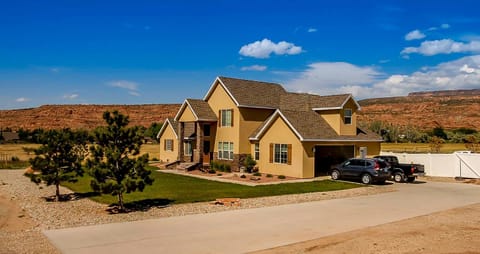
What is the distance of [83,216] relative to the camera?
15.6 m

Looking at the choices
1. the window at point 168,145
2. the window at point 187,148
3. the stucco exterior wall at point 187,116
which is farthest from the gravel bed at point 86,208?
the window at point 168,145

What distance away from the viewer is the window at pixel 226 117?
115 ft

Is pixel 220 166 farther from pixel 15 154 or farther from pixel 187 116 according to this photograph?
pixel 15 154

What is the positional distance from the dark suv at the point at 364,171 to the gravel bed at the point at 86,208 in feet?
5.77

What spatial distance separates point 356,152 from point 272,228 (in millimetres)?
21648

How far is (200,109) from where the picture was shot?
1439 inches

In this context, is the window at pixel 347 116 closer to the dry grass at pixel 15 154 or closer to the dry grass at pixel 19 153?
the dry grass at pixel 15 154

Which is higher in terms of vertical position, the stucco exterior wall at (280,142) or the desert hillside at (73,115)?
the desert hillside at (73,115)

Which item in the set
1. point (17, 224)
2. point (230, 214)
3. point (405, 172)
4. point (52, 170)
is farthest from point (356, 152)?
point (17, 224)

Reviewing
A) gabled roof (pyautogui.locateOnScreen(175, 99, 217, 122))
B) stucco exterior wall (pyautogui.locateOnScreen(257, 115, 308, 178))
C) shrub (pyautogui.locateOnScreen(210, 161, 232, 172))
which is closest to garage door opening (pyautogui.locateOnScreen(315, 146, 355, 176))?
stucco exterior wall (pyautogui.locateOnScreen(257, 115, 308, 178))

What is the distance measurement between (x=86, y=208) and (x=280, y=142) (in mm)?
16476

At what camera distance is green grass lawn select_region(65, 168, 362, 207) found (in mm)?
19969

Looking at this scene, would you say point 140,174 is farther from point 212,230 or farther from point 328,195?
point 328,195

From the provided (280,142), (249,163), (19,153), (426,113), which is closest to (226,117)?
(249,163)
